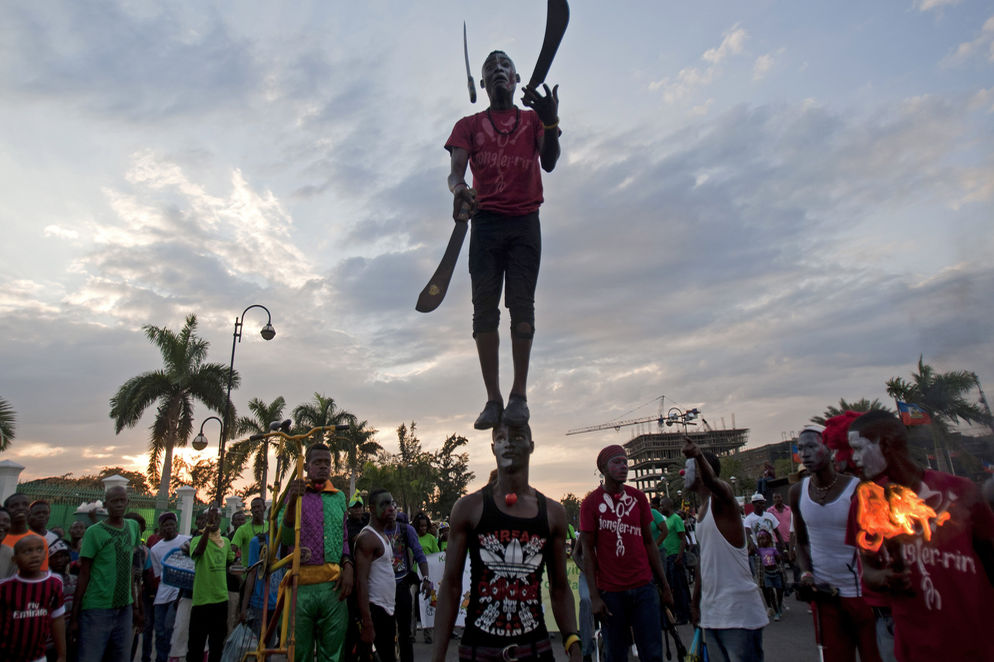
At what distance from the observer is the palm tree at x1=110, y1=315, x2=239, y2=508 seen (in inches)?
1128

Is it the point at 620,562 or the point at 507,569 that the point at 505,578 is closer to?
the point at 507,569

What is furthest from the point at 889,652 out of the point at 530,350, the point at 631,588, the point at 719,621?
the point at 530,350

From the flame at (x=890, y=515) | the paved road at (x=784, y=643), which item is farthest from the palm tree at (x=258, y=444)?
the flame at (x=890, y=515)

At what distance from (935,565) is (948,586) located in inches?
3.7

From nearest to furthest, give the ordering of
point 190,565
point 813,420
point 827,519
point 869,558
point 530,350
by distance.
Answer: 1. point 869,558
2. point 530,350
3. point 827,519
4. point 813,420
5. point 190,565

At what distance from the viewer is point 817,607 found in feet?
15.0

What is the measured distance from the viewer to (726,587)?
15.8 feet

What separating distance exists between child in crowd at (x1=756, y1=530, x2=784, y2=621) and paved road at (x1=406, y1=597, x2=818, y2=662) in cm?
27

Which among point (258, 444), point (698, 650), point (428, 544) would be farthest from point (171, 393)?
point (698, 650)

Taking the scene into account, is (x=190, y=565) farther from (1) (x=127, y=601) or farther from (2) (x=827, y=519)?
(2) (x=827, y=519)

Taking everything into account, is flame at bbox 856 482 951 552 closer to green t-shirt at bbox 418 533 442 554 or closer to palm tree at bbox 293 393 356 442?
green t-shirt at bbox 418 533 442 554

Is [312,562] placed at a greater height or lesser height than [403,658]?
greater

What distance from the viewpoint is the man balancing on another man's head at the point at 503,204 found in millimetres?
4176

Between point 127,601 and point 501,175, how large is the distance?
233 inches
